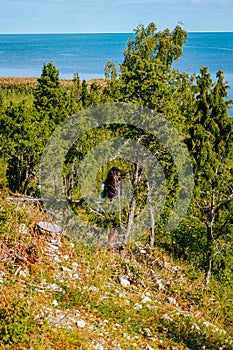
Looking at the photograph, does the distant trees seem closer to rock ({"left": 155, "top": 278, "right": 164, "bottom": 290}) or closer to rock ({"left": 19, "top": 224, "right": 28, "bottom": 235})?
rock ({"left": 155, "top": 278, "right": 164, "bottom": 290})

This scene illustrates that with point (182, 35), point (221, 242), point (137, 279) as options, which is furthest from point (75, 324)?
point (182, 35)

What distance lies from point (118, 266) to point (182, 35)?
25220 mm

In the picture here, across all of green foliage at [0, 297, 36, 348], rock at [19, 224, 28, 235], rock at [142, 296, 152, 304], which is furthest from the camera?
rock at [19, 224, 28, 235]

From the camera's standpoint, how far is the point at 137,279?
9164 mm

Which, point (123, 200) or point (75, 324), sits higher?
point (123, 200)

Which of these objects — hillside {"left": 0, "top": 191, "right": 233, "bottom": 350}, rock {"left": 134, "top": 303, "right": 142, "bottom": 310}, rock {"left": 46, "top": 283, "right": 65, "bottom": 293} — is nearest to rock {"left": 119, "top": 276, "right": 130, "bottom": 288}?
hillside {"left": 0, "top": 191, "right": 233, "bottom": 350}

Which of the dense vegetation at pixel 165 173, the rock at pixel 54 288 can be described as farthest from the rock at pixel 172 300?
the rock at pixel 54 288

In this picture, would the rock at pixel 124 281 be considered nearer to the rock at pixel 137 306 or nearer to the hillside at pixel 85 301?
the hillside at pixel 85 301

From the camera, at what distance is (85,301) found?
7492 millimetres

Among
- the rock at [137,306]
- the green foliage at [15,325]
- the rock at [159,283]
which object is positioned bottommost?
the rock at [159,283]

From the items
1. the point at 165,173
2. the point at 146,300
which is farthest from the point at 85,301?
the point at 165,173

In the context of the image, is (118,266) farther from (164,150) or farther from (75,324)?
(164,150)

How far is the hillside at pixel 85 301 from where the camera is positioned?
6.04 meters

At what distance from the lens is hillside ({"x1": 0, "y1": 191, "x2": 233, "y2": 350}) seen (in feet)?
19.8
